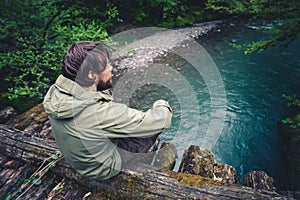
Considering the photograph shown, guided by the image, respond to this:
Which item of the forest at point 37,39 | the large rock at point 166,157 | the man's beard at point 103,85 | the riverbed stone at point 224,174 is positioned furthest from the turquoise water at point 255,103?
the man's beard at point 103,85

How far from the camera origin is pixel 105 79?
2195mm

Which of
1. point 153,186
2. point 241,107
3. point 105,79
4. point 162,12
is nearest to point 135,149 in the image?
point 153,186

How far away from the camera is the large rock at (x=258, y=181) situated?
9.00ft

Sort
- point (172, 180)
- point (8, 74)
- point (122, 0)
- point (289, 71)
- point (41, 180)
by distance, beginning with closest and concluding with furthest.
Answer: point (172, 180) < point (41, 180) < point (8, 74) < point (289, 71) < point (122, 0)

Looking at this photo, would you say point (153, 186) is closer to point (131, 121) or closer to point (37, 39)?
point (131, 121)

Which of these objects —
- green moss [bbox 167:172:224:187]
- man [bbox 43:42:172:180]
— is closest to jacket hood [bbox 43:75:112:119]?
man [bbox 43:42:172:180]

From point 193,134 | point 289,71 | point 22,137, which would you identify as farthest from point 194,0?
point 22,137

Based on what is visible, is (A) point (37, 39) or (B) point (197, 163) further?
(A) point (37, 39)

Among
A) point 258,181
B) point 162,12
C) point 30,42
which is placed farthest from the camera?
point 162,12

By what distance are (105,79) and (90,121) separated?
18.7 inches

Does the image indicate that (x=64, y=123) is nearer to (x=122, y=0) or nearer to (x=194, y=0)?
(x=122, y=0)

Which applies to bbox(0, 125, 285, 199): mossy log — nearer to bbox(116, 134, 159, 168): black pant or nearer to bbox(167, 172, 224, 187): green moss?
bbox(167, 172, 224, 187): green moss

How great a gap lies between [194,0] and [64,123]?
40.6 ft

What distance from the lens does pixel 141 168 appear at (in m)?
2.51
